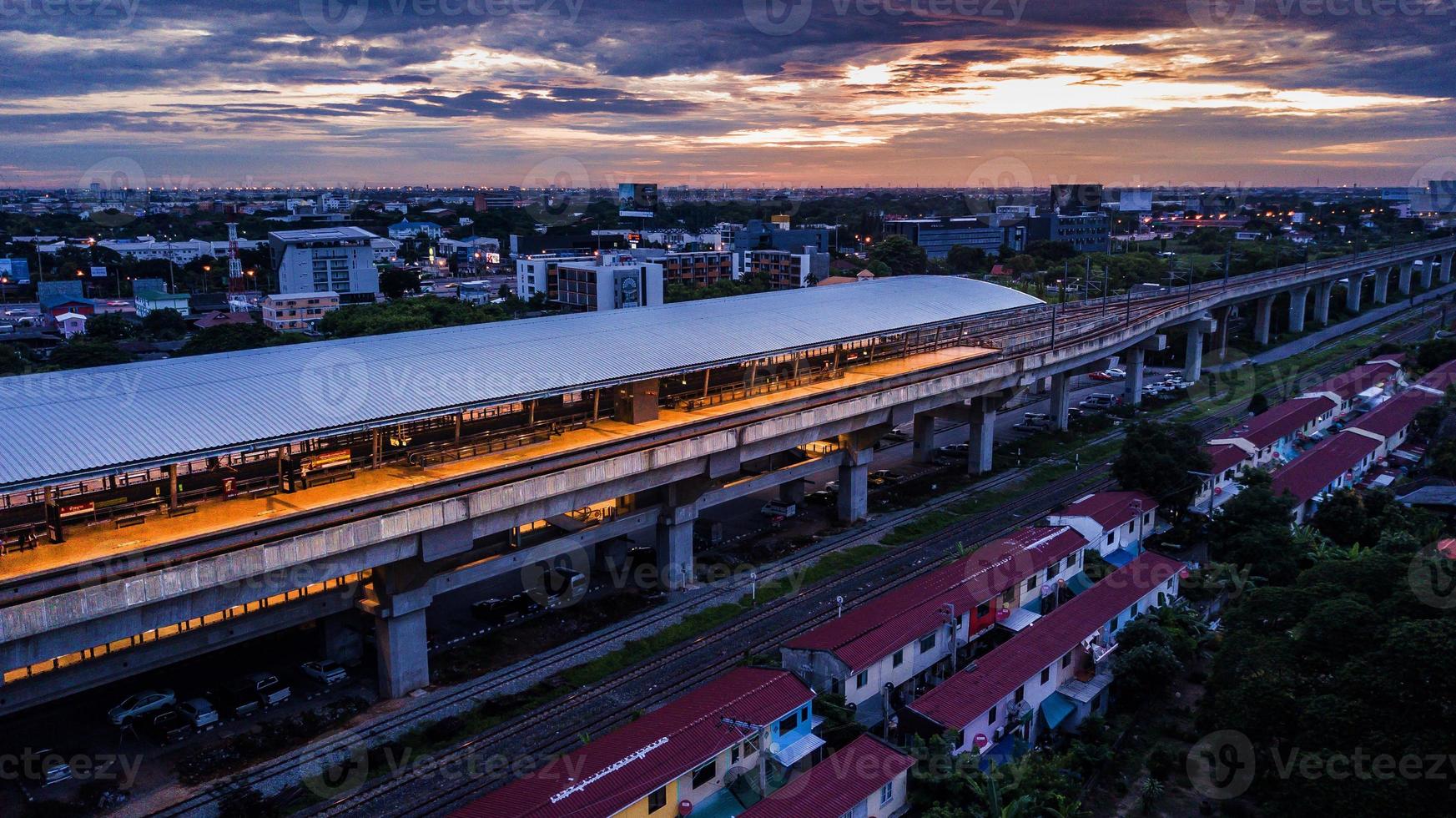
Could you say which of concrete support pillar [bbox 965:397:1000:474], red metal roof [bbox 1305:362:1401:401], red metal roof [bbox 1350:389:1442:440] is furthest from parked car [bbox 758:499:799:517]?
red metal roof [bbox 1305:362:1401:401]

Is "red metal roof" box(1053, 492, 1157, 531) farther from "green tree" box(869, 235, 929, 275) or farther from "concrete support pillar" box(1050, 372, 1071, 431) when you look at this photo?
"green tree" box(869, 235, 929, 275)

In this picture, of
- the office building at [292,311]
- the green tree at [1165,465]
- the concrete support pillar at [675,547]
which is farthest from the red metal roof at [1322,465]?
the office building at [292,311]

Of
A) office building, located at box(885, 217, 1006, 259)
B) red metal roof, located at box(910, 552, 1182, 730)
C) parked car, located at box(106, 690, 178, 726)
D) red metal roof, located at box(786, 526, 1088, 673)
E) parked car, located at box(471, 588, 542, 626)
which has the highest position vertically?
office building, located at box(885, 217, 1006, 259)

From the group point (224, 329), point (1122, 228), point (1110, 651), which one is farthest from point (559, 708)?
point (1122, 228)

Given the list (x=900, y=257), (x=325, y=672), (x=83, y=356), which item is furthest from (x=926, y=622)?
(x=900, y=257)

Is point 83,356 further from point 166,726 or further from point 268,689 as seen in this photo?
point 166,726

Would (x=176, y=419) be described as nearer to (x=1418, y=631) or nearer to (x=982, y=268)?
(x=1418, y=631)

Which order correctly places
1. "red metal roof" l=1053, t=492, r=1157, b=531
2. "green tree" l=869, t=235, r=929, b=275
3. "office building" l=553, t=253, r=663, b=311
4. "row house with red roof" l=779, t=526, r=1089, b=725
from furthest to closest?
"green tree" l=869, t=235, r=929, b=275
"office building" l=553, t=253, r=663, b=311
"red metal roof" l=1053, t=492, r=1157, b=531
"row house with red roof" l=779, t=526, r=1089, b=725

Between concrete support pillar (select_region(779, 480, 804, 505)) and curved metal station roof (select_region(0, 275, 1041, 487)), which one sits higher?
curved metal station roof (select_region(0, 275, 1041, 487))
